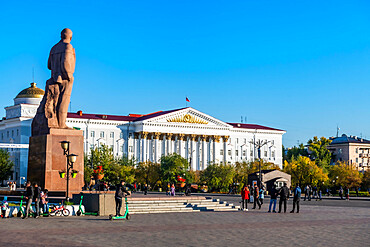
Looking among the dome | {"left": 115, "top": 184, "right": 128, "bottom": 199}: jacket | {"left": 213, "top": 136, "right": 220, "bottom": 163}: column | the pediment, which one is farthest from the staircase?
{"left": 213, "top": 136, "right": 220, "bottom": 163}: column

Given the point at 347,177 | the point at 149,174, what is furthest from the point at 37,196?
the point at 347,177

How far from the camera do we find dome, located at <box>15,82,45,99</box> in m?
102

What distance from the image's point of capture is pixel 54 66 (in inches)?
1200

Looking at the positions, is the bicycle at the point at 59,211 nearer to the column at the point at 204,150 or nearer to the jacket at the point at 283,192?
the jacket at the point at 283,192

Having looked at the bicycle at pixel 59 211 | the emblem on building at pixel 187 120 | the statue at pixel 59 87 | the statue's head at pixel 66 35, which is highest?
the emblem on building at pixel 187 120

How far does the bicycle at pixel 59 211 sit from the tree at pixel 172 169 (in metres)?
64.5

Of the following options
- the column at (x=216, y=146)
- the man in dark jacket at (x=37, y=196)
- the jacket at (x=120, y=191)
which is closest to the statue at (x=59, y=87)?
the man in dark jacket at (x=37, y=196)

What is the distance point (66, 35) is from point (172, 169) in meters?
62.8

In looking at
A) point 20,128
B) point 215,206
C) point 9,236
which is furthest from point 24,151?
point 9,236

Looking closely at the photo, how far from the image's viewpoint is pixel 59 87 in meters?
30.3

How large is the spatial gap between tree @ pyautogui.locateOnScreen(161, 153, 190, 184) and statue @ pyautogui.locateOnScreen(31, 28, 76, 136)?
6013 cm

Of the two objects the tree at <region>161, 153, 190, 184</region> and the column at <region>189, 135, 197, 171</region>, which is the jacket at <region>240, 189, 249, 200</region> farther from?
the column at <region>189, 135, 197, 171</region>

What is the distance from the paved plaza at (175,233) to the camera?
1591 centimetres

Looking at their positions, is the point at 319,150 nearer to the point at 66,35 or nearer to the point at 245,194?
the point at 245,194
